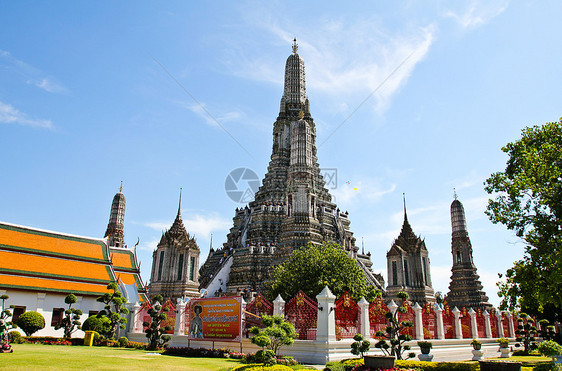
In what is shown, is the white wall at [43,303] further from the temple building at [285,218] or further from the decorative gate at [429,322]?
the decorative gate at [429,322]

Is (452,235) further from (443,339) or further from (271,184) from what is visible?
(443,339)

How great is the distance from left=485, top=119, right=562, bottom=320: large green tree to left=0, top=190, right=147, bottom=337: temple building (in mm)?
18978

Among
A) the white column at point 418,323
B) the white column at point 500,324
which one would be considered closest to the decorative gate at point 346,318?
the white column at point 418,323

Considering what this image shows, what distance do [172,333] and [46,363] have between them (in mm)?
10228

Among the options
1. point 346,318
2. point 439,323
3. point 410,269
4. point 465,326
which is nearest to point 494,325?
point 465,326

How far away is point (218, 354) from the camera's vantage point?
52.4ft

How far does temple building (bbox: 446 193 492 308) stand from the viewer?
131ft

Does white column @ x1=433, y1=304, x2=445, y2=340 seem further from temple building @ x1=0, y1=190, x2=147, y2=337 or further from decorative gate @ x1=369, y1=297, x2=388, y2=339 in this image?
temple building @ x1=0, y1=190, x2=147, y2=337

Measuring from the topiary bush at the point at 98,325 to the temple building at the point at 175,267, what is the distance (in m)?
17.4

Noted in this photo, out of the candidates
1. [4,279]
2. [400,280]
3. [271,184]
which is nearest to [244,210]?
[271,184]

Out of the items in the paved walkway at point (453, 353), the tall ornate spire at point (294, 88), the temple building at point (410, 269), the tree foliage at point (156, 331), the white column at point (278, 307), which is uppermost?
the tall ornate spire at point (294, 88)

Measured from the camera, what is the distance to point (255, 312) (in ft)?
58.7

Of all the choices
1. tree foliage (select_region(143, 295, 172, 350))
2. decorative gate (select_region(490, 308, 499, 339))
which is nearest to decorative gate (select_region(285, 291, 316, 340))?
tree foliage (select_region(143, 295, 172, 350))

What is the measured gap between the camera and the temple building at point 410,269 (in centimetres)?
3740
